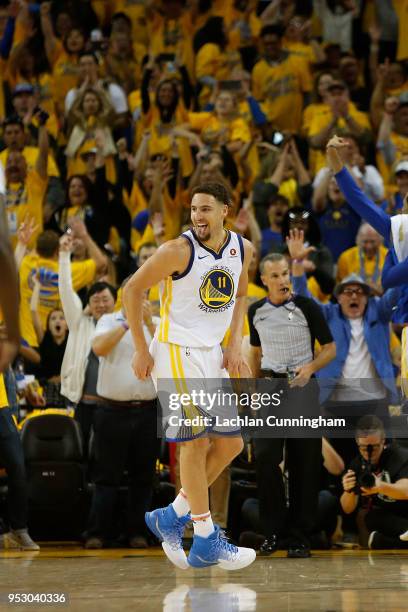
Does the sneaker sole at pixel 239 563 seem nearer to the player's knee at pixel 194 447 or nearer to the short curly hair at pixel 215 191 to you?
the player's knee at pixel 194 447

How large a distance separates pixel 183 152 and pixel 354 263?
351cm

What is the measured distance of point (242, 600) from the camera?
5902 millimetres

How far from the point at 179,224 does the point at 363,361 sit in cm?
466

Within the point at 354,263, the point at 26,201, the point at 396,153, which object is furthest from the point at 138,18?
the point at 354,263

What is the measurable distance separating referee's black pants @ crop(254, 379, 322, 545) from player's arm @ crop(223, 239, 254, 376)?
1.59m

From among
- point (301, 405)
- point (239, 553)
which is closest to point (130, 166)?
point (301, 405)

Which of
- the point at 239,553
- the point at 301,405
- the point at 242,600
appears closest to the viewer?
the point at 242,600

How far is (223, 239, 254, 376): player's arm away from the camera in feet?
23.9

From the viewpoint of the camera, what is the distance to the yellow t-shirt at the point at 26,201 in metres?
13.3

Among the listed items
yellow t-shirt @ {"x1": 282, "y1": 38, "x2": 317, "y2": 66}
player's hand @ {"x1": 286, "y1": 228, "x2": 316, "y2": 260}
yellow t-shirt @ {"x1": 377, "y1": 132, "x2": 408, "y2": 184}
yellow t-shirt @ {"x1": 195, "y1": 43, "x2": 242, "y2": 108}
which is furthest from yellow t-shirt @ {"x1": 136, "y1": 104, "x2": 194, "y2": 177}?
player's hand @ {"x1": 286, "y1": 228, "x2": 316, "y2": 260}

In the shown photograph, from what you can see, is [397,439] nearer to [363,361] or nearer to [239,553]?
[363,361]

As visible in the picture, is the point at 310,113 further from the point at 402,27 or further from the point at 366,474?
the point at 366,474

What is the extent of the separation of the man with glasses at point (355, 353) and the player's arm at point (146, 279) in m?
2.53

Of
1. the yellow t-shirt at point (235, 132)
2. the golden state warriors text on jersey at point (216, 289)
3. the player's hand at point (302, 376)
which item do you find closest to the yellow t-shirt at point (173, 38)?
the yellow t-shirt at point (235, 132)
